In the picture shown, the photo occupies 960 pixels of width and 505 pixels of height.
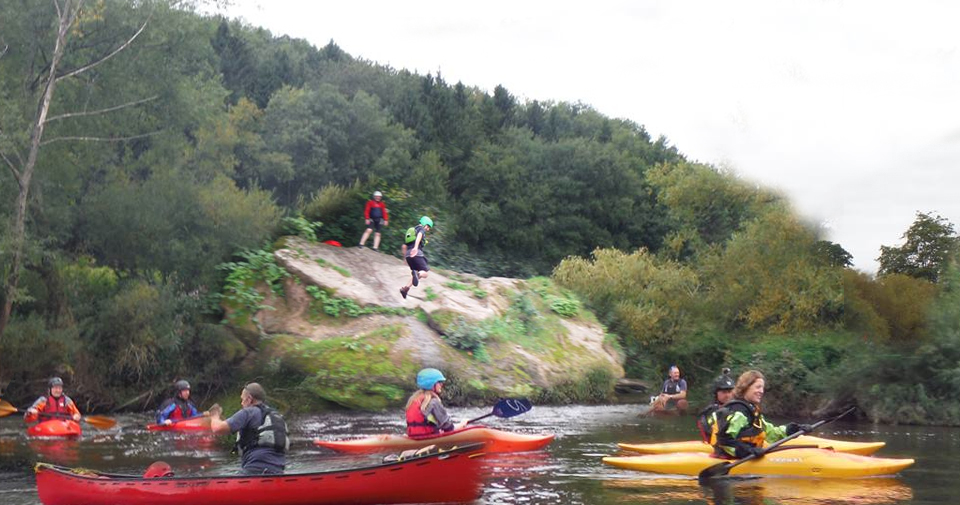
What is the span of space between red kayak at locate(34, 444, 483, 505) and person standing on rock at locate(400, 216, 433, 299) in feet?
39.7

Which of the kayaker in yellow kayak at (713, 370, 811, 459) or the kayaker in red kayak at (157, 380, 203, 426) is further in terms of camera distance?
the kayaker in red kayak at (157, 380, 203, 426)

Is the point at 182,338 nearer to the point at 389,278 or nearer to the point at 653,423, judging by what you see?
the point at 389,278

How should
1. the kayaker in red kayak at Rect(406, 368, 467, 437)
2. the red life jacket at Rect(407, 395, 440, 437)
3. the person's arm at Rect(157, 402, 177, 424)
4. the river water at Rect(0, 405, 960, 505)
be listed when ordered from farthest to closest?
the person's arm at Rect(157, 402, 177, 424)
the red life jacket at Rect(407, 395, 440, 437)
the kayaker in red kayak at Rect(406, 368, 467, 437)
the river water at Rect(0, 405, 960, 505)

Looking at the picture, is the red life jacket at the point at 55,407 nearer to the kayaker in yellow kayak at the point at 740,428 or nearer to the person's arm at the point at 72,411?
the person's arm at the point at 72,411

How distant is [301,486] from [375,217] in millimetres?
17034

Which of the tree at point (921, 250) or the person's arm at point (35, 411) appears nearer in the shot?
the person's arm at point (35, 411)

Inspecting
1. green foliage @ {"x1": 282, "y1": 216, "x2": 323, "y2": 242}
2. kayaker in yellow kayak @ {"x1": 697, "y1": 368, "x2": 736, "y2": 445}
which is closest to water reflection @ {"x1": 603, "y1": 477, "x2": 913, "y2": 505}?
kayaker in yellow kayak @ {"x1": 697, "y1": 368, "x2": 736, "y2": 445}

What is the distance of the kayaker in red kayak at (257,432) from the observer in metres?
10.8

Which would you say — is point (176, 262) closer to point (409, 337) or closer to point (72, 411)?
point (409, 337)

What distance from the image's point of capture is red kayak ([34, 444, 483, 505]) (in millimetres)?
10672

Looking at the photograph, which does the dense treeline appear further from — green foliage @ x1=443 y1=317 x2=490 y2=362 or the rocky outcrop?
green foliage @ x1=443 y1=317 x2=490 y2=362

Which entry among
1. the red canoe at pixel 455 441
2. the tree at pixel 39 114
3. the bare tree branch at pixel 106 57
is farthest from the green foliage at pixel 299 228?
the red canoe at pixel 455 441

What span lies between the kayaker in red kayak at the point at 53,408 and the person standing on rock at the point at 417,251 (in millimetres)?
7834

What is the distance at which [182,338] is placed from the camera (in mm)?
25516
